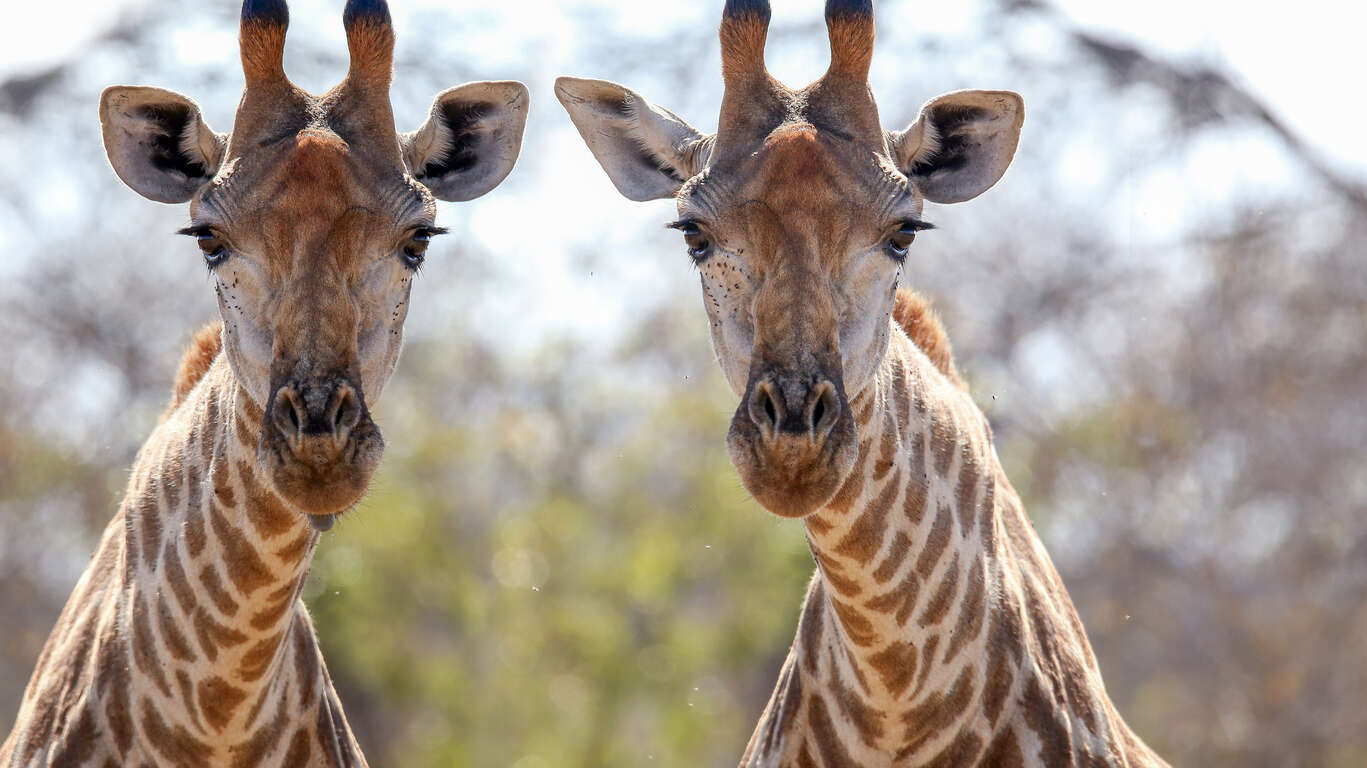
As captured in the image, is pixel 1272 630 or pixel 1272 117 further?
pixel 1272 630

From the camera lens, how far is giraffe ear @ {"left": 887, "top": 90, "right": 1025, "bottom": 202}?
6.78 metres

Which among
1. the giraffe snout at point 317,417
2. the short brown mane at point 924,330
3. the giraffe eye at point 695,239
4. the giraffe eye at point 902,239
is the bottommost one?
the giraffe snout at point 317,417

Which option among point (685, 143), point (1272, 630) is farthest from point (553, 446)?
point (685, 143)

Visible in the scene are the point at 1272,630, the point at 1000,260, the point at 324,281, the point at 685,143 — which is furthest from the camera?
the point at 1000,260

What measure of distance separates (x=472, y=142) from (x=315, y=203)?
1.20 m

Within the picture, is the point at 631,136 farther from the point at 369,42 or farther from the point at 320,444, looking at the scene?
the point at 320,444

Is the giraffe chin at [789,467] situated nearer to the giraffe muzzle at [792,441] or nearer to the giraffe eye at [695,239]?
the giraffe muzzle at [792,441]

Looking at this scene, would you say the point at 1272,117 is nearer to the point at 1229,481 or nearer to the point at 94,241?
the point at 1229,481

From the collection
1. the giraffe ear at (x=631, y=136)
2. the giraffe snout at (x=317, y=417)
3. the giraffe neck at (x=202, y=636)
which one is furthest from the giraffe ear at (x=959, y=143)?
the giraffe neck at (x=202, y=636)

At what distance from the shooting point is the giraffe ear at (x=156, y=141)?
6727 millimetres

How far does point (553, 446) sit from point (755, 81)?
1855cm

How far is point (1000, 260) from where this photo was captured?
1022 inches

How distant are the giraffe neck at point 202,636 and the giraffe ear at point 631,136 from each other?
2.00 meters

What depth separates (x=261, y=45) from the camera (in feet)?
21.7
